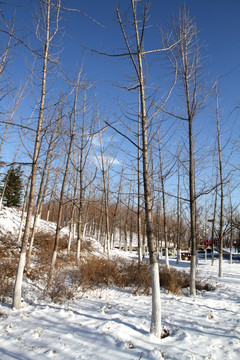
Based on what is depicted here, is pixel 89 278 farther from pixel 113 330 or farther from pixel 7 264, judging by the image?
pixel 113 330

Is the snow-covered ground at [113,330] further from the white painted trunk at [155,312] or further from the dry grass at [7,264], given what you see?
the dry grass at [7,264]

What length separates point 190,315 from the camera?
4.67 meters

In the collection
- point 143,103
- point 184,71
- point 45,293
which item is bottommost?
point 45,293

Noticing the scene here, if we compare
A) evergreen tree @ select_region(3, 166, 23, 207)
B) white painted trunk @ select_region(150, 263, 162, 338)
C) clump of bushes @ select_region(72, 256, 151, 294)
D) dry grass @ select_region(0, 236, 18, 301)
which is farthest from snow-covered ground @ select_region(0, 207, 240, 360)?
evergreen tree @ select_region(3, 166, 23, 207)

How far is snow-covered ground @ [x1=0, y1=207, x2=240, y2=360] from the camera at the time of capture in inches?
115

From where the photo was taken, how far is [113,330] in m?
3.54

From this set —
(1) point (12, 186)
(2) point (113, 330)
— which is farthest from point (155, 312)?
(1) point (12, 186)

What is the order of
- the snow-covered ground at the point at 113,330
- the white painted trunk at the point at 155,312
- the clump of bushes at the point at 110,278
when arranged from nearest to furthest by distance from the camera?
1. the snow-covered ground at the point at 113,330
2. the white painted trunk at the point at 155,312
3. the clump of bushes at the point at 110,278

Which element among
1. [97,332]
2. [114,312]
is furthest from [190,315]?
[97,332]

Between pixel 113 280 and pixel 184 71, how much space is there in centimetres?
791

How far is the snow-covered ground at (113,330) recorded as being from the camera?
9.57ft

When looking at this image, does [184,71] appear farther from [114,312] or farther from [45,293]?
[45,293]

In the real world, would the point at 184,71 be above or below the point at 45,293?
above

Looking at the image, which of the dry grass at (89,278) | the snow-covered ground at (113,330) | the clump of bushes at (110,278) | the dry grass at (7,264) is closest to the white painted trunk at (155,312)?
the snow-covered ground at (113,330)
